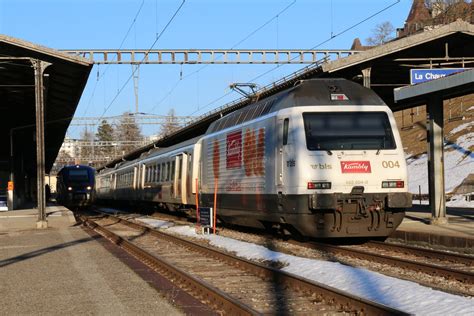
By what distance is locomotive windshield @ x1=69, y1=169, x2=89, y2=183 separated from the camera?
43781 mm

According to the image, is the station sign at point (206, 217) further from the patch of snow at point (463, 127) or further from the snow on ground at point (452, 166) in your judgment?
the patch of snow at point (463, 127)

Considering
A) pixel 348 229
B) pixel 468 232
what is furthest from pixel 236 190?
pixel 468 232

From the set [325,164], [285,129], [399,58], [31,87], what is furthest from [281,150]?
[31,87]

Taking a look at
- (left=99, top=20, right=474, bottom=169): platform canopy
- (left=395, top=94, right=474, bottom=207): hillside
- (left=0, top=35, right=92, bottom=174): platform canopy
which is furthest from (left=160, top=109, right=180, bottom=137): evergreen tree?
(left=99, top=20, right=474, bottom=169): platform canopy

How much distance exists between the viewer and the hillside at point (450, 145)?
41234mm

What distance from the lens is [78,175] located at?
44031mm

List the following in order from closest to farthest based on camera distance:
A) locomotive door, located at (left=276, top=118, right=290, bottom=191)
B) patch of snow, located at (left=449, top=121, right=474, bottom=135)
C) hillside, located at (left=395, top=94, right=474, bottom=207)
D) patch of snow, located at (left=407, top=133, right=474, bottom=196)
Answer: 1. locomotive door, located at (left=276, top=118, right=290, bottom=191)
2. patch of snow, located at (left=407, top=133, right=474, bottom=196)
3. hillside, located at (left=395, top=94, right=474, bottom=207)
4. patch of snow, located at (left=449, top=121, right=474, bottom=135)

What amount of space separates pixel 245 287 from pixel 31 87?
2405cm

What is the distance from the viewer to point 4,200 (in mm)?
38000

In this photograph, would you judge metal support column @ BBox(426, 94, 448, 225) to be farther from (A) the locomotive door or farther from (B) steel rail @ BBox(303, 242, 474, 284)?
(A) the locomotive door

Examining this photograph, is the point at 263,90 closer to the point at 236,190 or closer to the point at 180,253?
the point at 236,190

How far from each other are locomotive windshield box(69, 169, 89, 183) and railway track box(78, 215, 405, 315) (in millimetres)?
30846

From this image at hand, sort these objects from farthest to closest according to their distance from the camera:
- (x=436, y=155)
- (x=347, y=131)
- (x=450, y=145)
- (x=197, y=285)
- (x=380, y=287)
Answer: (x=450, y=145) → (x=436, y=155) → (x=347, y=131) → (x=197, y=285) → (x=380, y=287)

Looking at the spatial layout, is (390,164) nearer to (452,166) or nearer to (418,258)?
(418,258)
